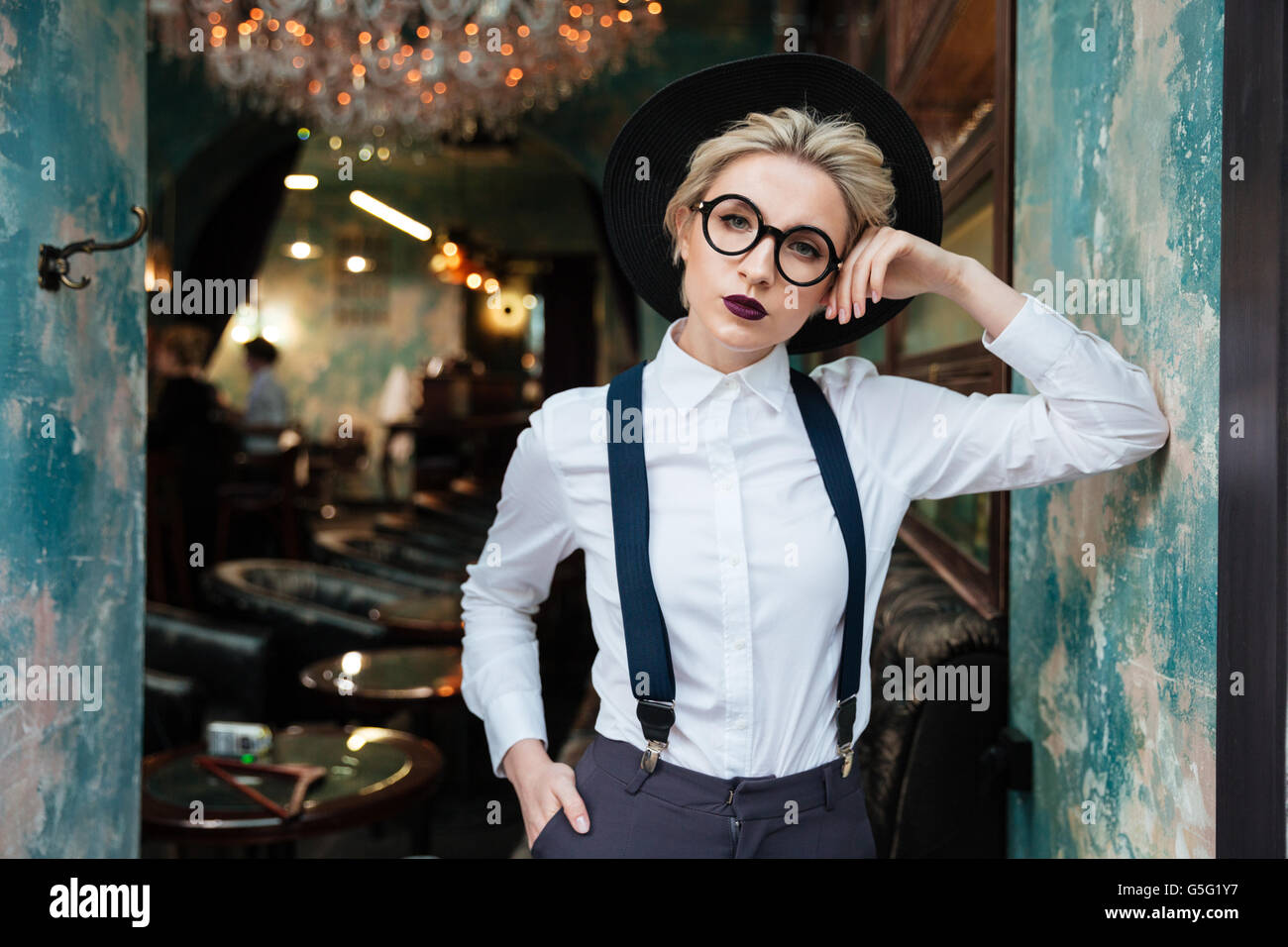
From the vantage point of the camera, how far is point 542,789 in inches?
51.8

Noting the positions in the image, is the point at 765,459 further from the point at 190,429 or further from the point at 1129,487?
the point at 190,429

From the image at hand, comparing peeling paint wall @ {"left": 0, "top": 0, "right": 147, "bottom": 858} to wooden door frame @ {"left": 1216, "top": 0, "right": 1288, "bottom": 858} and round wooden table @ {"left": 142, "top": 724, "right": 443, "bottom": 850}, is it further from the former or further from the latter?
wooden door frame @ {"left": 1216, "top": 0, "right": 1288, "bottom": 858}

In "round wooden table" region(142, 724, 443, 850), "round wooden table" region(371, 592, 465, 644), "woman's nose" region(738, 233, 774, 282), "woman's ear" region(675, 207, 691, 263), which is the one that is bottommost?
"round wooden table" region(142, 724, 443, 850)

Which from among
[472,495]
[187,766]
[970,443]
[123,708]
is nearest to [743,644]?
[970,443]

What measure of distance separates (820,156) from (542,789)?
81 cm

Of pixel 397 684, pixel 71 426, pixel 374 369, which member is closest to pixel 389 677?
pixel 397 684

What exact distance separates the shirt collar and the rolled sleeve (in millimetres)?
167

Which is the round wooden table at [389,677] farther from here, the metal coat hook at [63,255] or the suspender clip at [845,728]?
the suspender clip at [845,728]

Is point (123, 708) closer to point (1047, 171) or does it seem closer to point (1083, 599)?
point (1083, 599)

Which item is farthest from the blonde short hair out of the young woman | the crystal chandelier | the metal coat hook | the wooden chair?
the wooden chair

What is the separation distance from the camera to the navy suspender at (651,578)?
1.23 meters

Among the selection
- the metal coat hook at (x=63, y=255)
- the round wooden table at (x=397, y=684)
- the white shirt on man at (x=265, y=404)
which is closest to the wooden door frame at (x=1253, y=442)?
the metal coat hook at (x=63, y=255)

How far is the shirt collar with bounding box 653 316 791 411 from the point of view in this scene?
130cm
